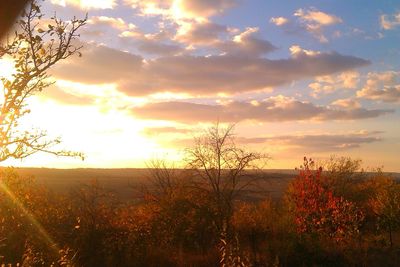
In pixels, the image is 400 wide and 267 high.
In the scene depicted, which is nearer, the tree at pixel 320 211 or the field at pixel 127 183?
the tree at pixel 320 211

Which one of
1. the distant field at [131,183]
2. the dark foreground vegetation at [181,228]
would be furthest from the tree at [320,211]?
the distant field at [131,183]

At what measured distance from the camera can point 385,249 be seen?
79.5ft

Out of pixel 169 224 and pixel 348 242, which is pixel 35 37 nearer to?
pixel 169 224

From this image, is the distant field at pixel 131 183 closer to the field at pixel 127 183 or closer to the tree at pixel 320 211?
the field at pixel 127 183

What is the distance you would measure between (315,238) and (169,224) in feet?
25.0

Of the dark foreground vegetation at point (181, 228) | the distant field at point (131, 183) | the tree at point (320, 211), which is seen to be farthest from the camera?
the distant field at point (131, 183)

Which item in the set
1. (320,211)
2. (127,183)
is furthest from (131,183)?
(320,211)

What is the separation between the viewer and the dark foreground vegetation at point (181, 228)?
69.2 ft

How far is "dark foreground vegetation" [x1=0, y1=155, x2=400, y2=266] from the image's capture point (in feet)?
69.2

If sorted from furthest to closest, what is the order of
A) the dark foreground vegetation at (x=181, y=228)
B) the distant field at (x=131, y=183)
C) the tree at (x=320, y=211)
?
1. the distant field at (x=131, y=183)
2. the tree at (x=320, y=211)
3. the dark foreground vegetation at (x=181, y=228)

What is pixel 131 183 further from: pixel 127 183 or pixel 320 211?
pixel 320 211

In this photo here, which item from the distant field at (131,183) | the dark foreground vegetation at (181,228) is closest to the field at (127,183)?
the distant field at (131,183)

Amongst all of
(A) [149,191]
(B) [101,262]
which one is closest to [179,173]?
(A) [149,191]

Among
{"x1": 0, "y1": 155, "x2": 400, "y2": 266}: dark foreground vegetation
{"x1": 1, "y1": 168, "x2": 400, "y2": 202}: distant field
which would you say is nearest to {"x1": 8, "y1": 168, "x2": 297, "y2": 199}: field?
{"x1": 1, "y1": 168, "x2": 400, "y2": 202}: distant field
